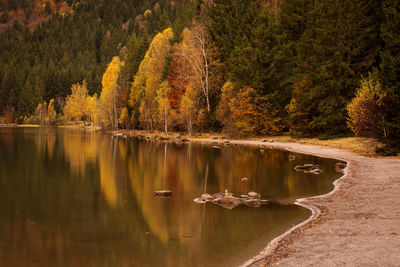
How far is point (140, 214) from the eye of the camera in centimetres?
1526

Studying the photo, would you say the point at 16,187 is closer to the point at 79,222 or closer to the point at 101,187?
the point at 101,187

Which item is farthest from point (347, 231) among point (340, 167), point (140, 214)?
point (340, 167)

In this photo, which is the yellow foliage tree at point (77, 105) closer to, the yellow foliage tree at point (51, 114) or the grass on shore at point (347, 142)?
the yellow foliage tree at point (51, 114)

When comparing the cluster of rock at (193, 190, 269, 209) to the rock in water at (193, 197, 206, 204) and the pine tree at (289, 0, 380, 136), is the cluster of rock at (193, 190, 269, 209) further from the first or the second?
the pine tree at (289, 0, 380, 136)

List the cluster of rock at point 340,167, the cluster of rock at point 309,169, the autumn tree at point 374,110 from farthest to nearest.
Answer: the autumn tree at point 374,110, the cluster of rock at point 340,167, the cluster of rock at point 309,169

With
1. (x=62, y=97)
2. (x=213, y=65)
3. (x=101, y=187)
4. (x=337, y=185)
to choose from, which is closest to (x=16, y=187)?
(x=101, y=187)

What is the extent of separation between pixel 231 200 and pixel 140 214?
3959mm

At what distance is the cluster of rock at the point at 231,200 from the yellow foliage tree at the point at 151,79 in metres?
53.3

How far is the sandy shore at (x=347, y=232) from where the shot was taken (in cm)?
906

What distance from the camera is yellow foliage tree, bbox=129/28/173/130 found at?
72.8 meters

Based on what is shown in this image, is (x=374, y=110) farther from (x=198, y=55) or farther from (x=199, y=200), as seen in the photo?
(x=198, y=55)

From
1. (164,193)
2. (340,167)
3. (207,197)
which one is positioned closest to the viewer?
(207,197)

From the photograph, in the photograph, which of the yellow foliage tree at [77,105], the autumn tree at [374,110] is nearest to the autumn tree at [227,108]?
the autumn tree at [374,110]

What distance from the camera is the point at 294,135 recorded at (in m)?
49.5
